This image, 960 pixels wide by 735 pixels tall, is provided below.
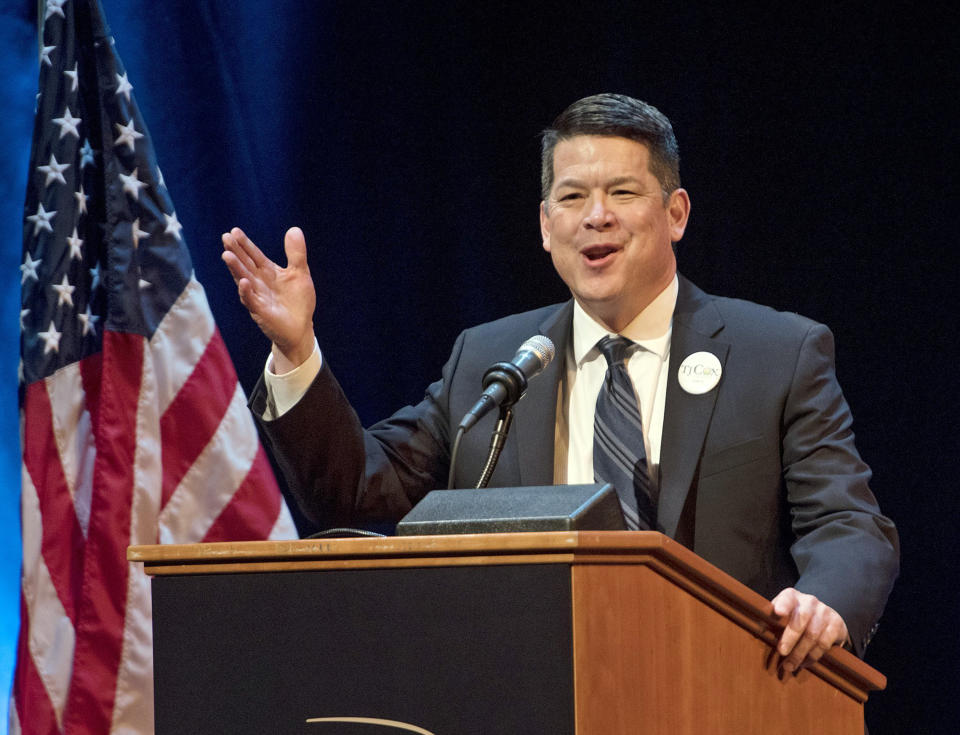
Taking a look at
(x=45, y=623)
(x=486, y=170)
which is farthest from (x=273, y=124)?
(x=45, y=623)

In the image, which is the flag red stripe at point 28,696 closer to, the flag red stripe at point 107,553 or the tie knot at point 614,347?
the flag red stripe at point 107,553

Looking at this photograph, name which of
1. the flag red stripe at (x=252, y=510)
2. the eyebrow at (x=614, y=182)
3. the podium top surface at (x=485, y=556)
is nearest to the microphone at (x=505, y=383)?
→ the podium top surface at (x=485, y=556)

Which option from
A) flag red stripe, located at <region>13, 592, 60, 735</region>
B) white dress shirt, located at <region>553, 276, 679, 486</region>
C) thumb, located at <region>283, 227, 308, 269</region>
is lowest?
flag red stripe, located at <region>13, 592, 60, 735</region>

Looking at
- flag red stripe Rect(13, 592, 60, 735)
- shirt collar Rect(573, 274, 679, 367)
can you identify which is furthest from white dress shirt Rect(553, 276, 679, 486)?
flag red stripe Rect(13, 592, 60, 735)

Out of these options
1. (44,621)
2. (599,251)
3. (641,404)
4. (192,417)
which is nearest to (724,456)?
(641,404)

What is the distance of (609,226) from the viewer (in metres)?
2.38

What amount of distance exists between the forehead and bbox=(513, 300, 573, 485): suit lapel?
38 cm

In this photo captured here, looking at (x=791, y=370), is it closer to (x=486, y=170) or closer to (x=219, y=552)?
(x=219, y=552)

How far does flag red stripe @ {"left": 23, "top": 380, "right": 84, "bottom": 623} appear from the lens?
2963 millimetres

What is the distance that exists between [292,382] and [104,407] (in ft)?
3.91

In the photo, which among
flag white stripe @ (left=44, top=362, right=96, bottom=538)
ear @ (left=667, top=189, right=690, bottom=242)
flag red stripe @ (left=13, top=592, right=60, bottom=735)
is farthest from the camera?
flag white stripe @ (left=44, top=362, right=96, bottom=538)

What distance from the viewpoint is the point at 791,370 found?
2.26 meters

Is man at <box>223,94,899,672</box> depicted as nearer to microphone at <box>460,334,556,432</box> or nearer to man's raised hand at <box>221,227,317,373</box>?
man's raised hand at <box>221,227,317,373</box>

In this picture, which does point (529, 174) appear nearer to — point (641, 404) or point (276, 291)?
point (641, 404)
